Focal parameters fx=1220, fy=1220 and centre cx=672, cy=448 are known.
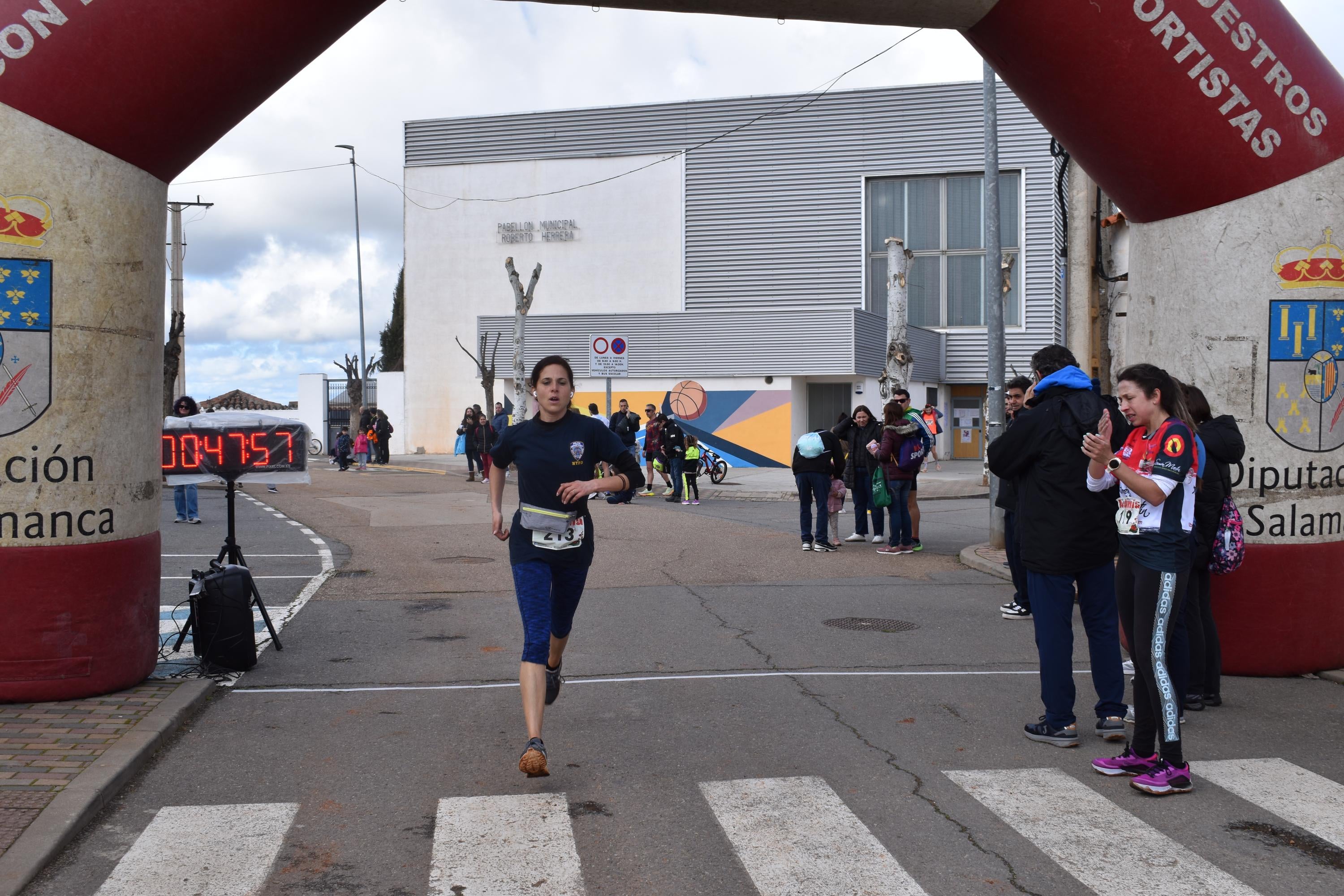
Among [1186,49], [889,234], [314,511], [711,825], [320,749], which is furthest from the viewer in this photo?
[889,234]

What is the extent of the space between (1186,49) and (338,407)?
53.5 meters

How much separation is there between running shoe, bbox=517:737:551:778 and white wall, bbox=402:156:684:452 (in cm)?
4042

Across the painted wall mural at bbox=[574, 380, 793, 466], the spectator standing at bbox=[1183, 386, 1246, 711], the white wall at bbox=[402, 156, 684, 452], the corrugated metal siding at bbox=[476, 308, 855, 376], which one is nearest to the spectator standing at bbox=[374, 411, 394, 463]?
the corrugated metal siding at bbox=[476, 308, 855, 376]

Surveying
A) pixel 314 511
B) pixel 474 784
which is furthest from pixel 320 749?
pixel 314 511

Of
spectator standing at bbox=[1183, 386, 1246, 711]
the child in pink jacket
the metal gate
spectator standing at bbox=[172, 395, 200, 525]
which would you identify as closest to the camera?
spectator standing at bbox=[1183, 386, 1246, 711]

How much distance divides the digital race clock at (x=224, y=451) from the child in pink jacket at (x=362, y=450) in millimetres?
29629

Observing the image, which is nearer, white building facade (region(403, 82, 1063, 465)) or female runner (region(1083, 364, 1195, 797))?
female runner (region(1083, 364, 1195, 797))

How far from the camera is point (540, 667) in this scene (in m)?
5.70

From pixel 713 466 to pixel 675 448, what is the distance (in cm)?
607

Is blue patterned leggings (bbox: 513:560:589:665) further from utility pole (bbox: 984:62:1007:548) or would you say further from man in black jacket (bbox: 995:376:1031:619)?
utility pole (bbox: 984:62:1007:548)

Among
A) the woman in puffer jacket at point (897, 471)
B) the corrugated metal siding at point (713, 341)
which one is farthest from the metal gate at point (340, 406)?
the woman in puffer jacket at point (897, 471)

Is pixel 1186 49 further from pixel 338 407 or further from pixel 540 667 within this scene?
pixel 338 407

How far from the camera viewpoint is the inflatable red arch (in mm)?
6383

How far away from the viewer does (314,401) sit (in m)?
51.4
